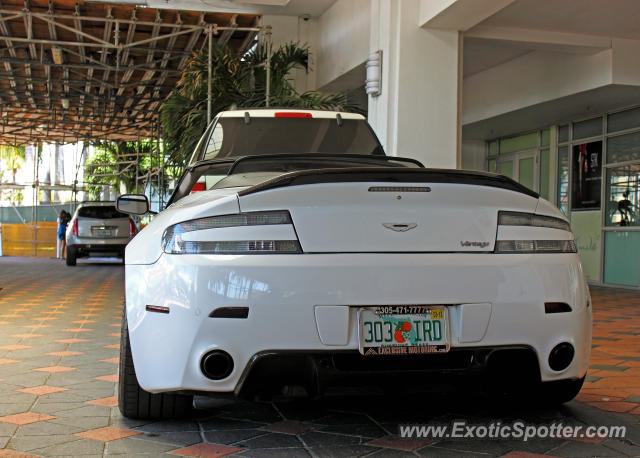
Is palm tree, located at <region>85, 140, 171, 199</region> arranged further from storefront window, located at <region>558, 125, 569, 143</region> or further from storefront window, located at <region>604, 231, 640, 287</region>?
storefront window, located at <region>604, 231, 640, 287</region>

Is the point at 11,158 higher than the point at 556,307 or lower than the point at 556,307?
higher

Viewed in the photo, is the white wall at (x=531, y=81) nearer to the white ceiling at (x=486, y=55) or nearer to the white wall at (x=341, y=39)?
the white ceiling at (x=486, y=55)

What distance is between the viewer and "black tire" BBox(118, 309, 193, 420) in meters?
2.99

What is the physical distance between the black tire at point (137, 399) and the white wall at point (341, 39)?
9.32 m

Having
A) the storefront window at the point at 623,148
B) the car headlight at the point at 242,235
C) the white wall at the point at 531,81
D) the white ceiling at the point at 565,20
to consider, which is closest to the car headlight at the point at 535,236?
the car headlight at the point at 242,235

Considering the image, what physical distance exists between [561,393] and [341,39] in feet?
34.8

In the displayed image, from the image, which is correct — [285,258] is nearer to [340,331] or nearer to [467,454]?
[340,331]

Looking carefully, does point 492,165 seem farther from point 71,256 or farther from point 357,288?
point 357,288

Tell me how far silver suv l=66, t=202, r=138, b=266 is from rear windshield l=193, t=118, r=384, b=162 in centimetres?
1235

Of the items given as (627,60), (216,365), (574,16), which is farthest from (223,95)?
(216,365)

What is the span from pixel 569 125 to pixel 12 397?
12769mm

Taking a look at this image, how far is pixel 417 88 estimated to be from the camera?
29.9 ft

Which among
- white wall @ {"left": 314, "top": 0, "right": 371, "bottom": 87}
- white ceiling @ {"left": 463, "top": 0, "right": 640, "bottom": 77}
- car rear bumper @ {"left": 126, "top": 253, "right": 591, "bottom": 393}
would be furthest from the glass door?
car rear bumper @ {"left": 126, "top": 253, "right": 591, "bottom": 393}

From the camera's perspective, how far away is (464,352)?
2600mm
